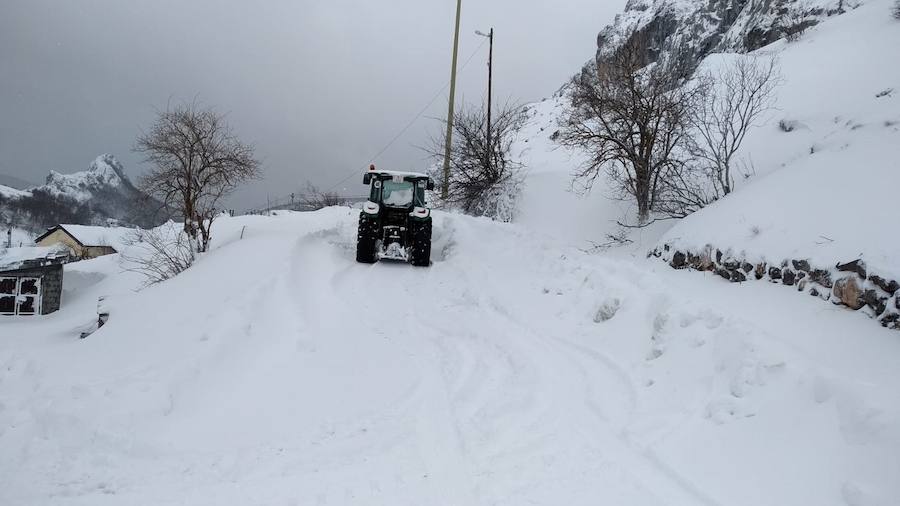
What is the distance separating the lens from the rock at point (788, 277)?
18.3ft

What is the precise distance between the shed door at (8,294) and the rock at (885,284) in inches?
1159

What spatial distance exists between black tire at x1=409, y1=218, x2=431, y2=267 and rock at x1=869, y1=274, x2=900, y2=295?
324 inches

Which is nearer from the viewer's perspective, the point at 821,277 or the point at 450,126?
the point at 821,277

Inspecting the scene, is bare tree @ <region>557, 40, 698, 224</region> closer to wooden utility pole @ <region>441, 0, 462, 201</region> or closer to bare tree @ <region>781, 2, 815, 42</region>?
wooden utility pole @ <region>441, 0, 462, 201</region>

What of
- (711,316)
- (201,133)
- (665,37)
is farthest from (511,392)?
(665,37)

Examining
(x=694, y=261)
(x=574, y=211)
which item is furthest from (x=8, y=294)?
(x=694, y=261)

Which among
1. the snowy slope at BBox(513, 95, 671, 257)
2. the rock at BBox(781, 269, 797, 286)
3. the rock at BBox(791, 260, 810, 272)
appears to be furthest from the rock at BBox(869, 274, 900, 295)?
the snowy slope at BBox(513, 95, 671, 257)

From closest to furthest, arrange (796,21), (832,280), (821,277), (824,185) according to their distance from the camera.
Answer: (832,280)
(821,277)
(824,185)
(796,21)

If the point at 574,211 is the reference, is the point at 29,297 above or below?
below

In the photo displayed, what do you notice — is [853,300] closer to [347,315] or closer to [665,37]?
[347,315]

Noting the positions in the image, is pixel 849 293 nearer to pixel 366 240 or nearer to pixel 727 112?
pixel 727 112

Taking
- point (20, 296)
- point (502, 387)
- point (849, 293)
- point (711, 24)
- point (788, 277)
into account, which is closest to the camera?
point (849, 293)

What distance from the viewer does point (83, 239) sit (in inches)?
2267

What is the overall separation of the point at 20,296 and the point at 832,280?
2906cm
